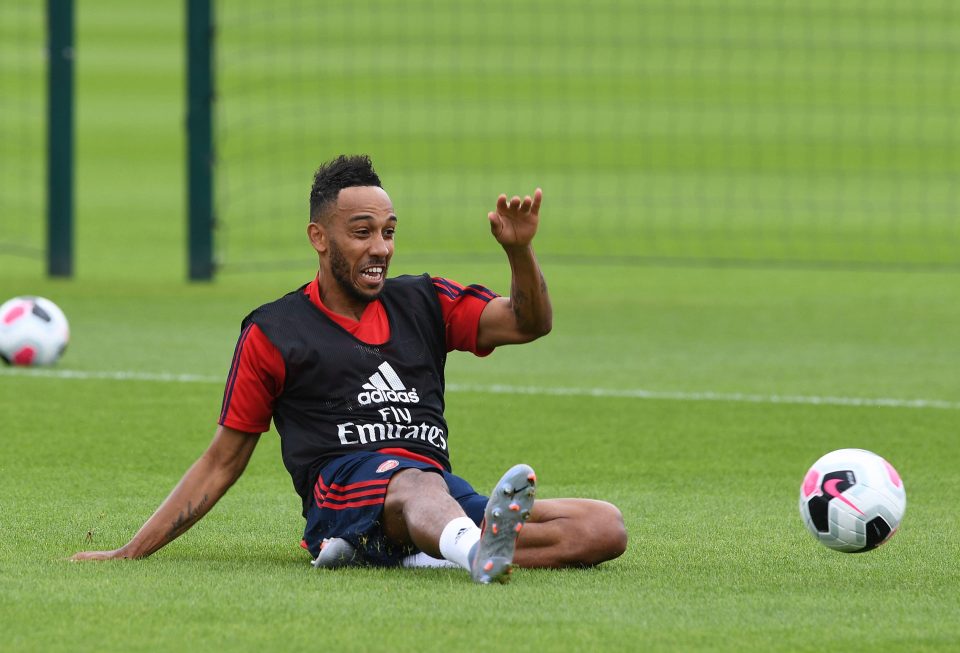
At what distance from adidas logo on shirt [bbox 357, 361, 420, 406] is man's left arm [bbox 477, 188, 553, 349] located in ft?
1.12

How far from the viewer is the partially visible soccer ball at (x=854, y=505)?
5.97 metres

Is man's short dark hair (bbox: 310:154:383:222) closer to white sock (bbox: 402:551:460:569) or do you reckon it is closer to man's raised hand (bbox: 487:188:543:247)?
man's raised hand (bbox: 487:188:543:247)

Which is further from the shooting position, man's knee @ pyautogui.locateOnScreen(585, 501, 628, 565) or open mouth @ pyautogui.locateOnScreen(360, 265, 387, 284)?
open mouth @ pyautogui.locateOnScreen(360, 265, 387, 284)

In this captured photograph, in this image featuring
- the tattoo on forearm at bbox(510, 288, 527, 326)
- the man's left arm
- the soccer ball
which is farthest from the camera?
the soccer ball

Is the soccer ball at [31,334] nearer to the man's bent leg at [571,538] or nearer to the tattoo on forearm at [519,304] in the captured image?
the tattoo on forearm at [519,304]

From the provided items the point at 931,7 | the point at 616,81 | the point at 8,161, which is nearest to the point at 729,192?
the point at 8,161

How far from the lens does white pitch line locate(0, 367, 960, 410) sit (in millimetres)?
10109

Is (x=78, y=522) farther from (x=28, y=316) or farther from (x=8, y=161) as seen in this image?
(x=8, y=161)

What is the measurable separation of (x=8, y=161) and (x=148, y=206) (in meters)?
5.85

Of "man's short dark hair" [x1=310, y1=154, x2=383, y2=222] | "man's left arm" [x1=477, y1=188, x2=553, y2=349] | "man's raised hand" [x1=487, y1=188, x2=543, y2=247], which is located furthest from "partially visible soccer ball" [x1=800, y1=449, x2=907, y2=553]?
"man's short dark hair" [x1=310, y1=154, x2=383, y2=222]

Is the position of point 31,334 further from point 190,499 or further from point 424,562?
point 424,562

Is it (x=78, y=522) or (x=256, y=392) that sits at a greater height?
(x=256, y=392)

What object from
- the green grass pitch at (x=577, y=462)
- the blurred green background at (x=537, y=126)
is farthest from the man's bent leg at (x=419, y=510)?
the blurred green background at (x=537, y=126)

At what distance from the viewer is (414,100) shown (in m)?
37.4
